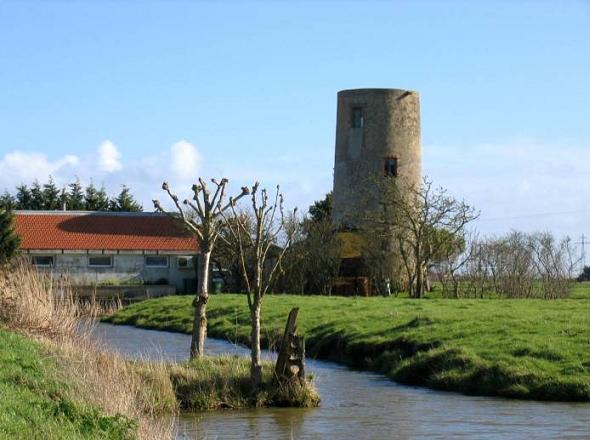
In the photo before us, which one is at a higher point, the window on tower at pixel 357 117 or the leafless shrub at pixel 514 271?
the window on tower at pixel 357 117

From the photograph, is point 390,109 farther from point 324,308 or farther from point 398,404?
point 398,404

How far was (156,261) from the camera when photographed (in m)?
62.9

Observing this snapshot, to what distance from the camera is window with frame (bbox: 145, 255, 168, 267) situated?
6269 centimetres

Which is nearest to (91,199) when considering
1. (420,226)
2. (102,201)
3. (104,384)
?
(102,201)

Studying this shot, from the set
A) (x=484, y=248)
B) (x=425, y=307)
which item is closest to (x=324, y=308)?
(x=425, y=307)

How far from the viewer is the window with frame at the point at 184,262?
62.5 metres

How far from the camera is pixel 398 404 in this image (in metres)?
20.3

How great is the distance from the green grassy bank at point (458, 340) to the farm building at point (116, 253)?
76.0 ft

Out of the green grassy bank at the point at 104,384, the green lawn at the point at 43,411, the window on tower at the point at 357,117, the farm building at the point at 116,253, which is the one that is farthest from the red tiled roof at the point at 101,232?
the green lawn at the point at 43,411

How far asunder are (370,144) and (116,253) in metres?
15.6

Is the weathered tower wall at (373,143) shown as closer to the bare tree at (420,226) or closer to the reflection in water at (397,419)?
the bare tree at (420,226)

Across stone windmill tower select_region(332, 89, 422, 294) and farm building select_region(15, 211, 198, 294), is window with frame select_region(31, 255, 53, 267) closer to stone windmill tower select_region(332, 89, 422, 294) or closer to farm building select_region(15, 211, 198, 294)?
farm building select_region(15, 211, 198, 294)

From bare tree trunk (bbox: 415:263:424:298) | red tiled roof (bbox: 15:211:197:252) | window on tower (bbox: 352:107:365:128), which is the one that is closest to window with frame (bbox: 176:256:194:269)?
red tiled roof (bbox: 15:211:197:252)

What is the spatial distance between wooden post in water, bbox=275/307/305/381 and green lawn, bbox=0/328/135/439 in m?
4.41
